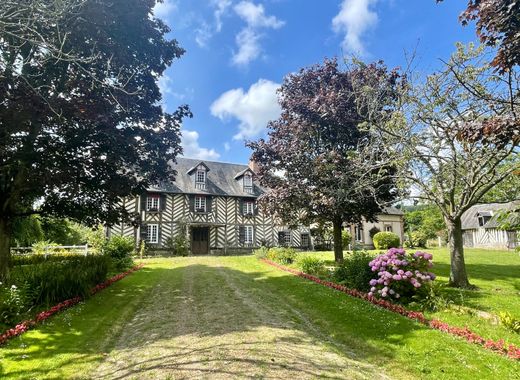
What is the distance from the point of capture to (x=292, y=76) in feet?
54.6

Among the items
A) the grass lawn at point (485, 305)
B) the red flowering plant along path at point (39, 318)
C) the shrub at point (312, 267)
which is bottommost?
the grass lawn at point (485, 305)

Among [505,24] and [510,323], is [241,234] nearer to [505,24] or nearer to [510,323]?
[510,323]

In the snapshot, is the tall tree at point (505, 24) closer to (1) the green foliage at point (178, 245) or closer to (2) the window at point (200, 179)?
(1) the green foliage at point (178, 245)

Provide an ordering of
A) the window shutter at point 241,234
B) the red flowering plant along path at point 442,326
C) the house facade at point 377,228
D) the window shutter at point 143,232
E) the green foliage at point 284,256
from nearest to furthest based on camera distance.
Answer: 1. the red flowering plant along path at point 442,326
2. the green foliage at point 284,256
3. the window shutter at point 143,232
4. the window shutter at point 241,234
5. the house facade at point 377,228

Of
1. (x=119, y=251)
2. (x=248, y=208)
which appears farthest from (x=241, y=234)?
(x=119, y=251)

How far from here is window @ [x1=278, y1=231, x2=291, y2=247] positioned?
33.6 metres

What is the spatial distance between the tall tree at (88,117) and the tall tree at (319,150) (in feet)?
18.3

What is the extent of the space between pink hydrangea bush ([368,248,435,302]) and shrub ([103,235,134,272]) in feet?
42.8

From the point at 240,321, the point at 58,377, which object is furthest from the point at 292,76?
the point at 58,377

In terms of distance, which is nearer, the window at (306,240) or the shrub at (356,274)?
the shrub at (356,274)

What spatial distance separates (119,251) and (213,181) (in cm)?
1602

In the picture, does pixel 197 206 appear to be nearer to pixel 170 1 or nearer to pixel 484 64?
pixel 170 1

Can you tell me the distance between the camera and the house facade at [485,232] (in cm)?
3294

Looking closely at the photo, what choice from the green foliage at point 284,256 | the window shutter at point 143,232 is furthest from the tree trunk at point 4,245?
the window shutter at point 143,232
